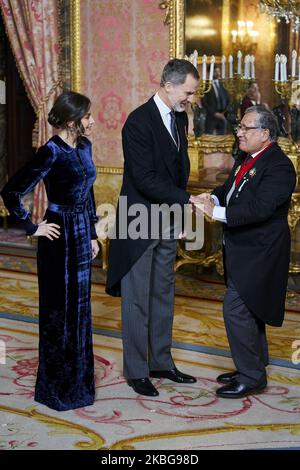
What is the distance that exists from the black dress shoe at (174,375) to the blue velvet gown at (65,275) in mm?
497

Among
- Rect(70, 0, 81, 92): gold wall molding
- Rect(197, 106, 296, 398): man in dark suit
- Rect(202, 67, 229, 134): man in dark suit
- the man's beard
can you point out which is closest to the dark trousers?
Rect(197, 106, 296, 398): man in dark suit

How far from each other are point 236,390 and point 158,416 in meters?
0.48

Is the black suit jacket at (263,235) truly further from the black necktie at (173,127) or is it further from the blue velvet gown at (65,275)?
the blue velvet gown at (65,275)

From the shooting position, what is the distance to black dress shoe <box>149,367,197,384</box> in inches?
171

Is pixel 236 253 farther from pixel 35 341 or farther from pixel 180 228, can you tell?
pixel 35 341

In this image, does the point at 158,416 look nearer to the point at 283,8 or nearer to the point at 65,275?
the point at 65,275

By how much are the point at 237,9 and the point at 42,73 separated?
198 centimetres

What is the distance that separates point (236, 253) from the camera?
13.2 ft

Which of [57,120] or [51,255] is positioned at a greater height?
[57,120]

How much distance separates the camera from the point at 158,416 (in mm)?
3848

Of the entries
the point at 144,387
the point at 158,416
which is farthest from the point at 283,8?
the point at 158,416

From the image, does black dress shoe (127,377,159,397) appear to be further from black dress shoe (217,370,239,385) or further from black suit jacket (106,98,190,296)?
black suit jacket (106,98,190,296)

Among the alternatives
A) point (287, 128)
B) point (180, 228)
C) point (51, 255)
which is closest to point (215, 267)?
point (287, 128)

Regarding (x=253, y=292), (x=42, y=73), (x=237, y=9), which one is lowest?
(x=253, y=292)
